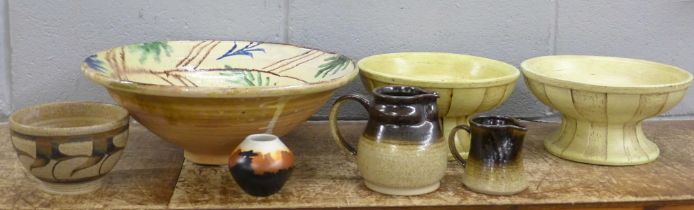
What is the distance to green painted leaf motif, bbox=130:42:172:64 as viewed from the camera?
131 centimetres

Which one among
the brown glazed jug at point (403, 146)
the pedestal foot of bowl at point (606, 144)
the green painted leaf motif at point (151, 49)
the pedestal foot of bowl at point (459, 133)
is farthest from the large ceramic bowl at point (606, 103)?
the green painted leaf motif at point (151, 49)

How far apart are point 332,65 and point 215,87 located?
31 cm

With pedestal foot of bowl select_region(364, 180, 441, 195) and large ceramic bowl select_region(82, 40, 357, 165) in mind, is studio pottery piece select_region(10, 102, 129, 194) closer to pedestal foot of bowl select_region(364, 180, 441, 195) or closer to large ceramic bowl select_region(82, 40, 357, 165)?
large ceramic bowl select_region(82, 40, 357, 165)

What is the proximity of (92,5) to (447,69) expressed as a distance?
646mm

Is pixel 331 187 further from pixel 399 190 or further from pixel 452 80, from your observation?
pixel 452 80

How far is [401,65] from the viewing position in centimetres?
140

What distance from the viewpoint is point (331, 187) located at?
1112mm

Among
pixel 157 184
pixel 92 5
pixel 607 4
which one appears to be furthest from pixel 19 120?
pixel 607 4

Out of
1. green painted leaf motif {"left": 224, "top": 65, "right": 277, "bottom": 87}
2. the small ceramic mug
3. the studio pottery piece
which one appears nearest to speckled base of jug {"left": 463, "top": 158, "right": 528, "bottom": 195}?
the small ceramic mug

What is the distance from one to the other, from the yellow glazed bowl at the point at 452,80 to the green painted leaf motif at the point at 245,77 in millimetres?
171

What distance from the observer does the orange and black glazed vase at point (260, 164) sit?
1020 millimetres

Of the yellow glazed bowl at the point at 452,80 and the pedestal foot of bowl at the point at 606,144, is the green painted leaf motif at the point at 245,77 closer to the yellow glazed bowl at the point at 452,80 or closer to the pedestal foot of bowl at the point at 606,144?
the yellow glazed bowl at the point at 452,80

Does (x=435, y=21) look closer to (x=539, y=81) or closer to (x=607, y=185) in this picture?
(x=539, y=81)

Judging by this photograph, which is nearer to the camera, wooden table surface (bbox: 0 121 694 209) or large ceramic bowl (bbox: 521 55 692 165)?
wooden table surface (bbox: 0 121 694 209)
